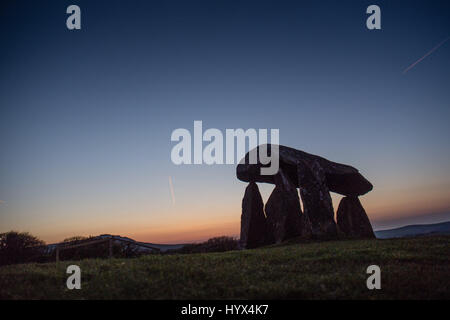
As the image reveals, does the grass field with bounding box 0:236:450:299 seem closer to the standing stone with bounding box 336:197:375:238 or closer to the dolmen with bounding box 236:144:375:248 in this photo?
the dolmen with bounding box 236:144:375:248

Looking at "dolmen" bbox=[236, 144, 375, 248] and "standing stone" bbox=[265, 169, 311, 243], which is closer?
"dolmen" bbox=[236, 144, 375, 248]

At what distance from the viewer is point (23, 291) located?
27.9ft

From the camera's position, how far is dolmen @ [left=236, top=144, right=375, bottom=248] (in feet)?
76.5

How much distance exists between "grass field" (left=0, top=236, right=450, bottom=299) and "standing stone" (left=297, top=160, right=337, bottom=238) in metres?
9.88

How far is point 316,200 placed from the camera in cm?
2367

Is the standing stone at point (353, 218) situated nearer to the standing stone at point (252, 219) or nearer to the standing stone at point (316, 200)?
the standing stone at point (316, 200)

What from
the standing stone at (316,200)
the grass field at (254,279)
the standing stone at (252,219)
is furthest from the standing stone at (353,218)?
the grass field at (254,279)

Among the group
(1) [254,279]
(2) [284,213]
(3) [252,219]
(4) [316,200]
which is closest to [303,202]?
(4) [316,200]

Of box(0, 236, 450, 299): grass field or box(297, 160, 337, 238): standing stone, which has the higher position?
box(297, 160, 337, 238): standing stone

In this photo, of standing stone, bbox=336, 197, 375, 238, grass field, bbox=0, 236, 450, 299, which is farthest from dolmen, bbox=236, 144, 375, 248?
grass field, bbox=0, 236, 450, 299

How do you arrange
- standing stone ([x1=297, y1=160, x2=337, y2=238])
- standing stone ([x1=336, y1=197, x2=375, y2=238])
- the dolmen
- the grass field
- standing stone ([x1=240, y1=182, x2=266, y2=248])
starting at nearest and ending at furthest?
the grass field, standing stone ([x1=297, y1=160, x2=337, y2=238]), the dolmen, standing stone ([x1=240, y1=182, x2=266, y2=248]), standing stone ([x1=336, y1=197, x2=375, y2=238])

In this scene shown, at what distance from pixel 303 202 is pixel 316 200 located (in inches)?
38.2
